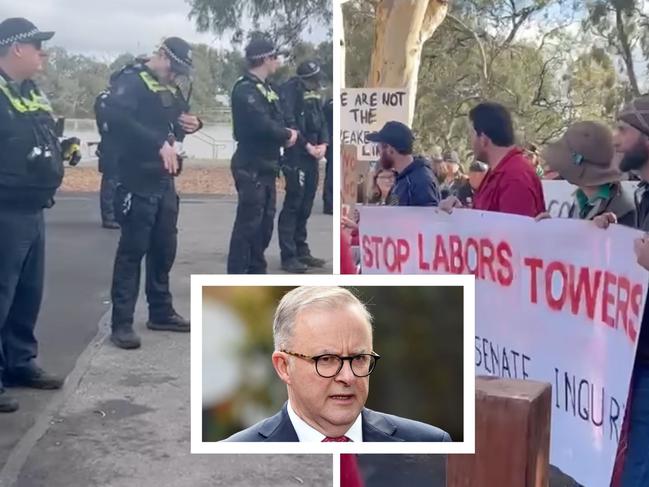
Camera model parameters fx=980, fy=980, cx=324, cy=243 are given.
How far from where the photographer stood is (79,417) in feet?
8.28

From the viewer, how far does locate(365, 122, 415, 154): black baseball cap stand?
8.18 feet

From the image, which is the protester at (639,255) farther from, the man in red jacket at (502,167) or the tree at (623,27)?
the man in red jacket at (502,167)

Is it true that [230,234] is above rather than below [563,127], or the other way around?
below

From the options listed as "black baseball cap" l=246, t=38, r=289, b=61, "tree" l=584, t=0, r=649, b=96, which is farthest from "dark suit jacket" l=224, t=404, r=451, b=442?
"tree" l=584, t=0, r=649, b=96

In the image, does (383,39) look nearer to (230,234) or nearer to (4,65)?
(230,234)

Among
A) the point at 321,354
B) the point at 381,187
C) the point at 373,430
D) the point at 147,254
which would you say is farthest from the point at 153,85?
the point at 373,430

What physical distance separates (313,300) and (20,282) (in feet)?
2.46

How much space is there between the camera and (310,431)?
2.62 m

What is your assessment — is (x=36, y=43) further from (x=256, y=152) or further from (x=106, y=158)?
(x=256, y=152)

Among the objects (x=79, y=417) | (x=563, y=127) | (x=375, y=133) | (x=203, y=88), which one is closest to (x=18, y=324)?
(x=79, y=417)

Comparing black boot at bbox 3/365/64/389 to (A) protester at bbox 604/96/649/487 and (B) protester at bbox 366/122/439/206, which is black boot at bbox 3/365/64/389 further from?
(A) protester at bbox 604/96/649/487

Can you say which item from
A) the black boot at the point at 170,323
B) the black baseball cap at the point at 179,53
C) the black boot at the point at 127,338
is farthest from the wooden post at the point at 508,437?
the black baseball cap at the point at 179,53

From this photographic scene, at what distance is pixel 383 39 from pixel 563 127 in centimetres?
50

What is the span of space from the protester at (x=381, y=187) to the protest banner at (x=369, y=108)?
130mm
